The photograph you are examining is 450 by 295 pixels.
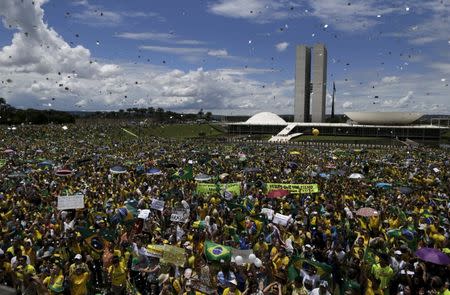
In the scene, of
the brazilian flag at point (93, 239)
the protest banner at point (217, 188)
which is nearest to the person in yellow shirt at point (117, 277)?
the brazilian flag at point (93, 239)

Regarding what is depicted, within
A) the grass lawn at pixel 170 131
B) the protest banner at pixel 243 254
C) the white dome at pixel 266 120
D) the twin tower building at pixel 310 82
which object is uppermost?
the twin tower building at pixel 310 82

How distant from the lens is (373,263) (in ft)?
27.7

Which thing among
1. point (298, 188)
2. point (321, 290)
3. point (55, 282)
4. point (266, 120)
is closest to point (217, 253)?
point (321, 290)

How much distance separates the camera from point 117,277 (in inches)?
344

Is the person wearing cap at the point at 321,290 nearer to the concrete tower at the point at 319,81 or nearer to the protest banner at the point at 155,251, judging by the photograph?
the protest banner at the point at 155,251

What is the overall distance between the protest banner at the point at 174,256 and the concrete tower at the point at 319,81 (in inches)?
4901

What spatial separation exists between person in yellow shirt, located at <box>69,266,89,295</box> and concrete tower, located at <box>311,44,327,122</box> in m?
125

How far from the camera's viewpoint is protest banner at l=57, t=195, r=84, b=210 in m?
13.0

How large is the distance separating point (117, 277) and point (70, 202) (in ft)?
16.7

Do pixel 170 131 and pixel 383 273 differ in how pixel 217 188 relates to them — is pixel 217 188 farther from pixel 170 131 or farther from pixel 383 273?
pixel 170 131

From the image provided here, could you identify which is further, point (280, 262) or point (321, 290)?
point (280, 262)

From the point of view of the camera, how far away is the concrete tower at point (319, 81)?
12838 cm

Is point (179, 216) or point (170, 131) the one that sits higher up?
point (179, 216)

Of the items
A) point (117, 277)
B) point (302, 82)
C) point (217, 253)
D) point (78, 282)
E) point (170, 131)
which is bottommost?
point (170, 131)
